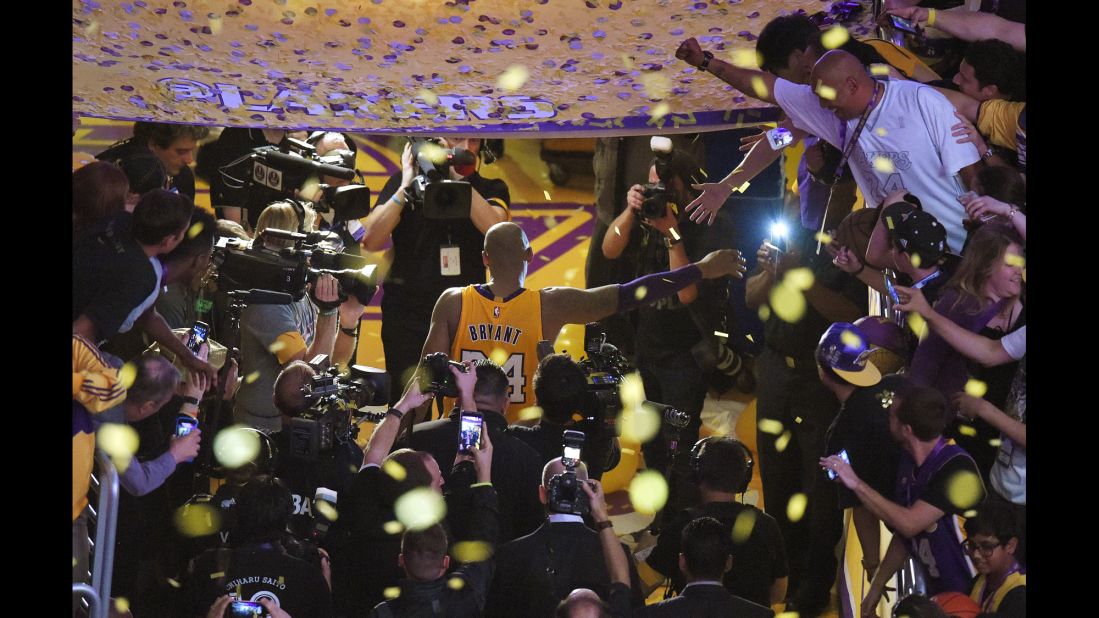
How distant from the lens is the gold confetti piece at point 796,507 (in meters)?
4.07

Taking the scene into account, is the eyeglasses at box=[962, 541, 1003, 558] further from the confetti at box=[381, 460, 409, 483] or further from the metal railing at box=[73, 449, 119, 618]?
the metal railing at box=[73, 449, 119, 618]

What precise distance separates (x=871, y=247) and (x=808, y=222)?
2.83 ft

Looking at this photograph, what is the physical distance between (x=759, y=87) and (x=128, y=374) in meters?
1.90

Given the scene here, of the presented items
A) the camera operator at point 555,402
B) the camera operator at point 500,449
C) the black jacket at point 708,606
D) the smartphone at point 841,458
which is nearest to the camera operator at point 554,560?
the black jacket at point 708,606

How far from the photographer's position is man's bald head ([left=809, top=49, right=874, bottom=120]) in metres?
3.26

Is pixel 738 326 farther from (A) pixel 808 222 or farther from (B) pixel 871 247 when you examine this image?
(B) pixel 871 247

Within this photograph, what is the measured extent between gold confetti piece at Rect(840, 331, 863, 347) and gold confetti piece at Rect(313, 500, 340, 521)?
148cm

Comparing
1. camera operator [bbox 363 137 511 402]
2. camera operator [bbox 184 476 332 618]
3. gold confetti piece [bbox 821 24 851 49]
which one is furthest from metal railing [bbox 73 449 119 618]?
gold confetti piece [bbox 821 24 851 49]

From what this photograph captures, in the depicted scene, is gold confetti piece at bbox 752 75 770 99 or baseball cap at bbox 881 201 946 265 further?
gold confetti piece at bbox 752 75 770 99

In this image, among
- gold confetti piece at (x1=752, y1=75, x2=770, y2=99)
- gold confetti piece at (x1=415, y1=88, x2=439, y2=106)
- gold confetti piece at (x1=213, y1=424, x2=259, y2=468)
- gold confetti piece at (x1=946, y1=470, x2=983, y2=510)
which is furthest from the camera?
gold confetti piece at (x1=415, y1=88, x2=439, y2=106)

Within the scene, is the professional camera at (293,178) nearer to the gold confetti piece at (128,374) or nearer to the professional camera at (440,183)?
the professional camera at (440,183)

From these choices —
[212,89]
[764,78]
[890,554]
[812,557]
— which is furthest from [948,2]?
[212,89]

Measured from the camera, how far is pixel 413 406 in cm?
330

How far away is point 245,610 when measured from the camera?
2.79m
